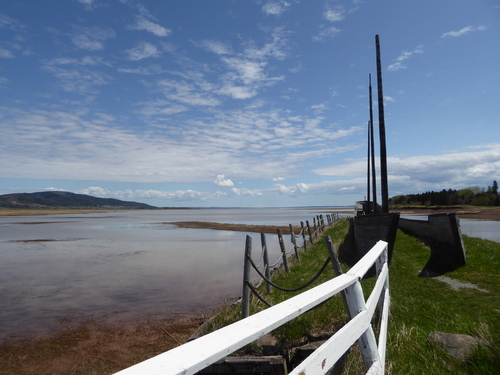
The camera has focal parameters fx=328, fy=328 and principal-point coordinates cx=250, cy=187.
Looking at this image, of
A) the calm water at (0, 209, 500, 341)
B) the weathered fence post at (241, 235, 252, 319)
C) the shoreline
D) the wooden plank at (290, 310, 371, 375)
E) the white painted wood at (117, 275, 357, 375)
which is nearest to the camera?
the white painted wood at (117, 275, 357, 375)

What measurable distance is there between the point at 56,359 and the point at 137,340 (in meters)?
1.58

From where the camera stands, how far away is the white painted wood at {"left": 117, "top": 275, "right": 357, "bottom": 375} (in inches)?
37.6

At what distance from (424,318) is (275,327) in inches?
192

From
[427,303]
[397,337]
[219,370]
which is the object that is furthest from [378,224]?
[219,370]

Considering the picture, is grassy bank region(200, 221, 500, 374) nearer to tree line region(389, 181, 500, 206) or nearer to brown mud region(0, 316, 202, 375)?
brown mud region(0, 316, 202, 375)

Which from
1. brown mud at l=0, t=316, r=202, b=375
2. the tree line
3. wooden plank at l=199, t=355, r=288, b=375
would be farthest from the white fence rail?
the tree line

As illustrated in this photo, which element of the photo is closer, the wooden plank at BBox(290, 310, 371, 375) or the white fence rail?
the white fence rail

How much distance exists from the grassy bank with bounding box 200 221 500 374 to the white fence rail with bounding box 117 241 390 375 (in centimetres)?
159

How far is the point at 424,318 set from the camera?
17.0 feet

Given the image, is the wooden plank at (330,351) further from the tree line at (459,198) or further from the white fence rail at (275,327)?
the tree line at (459,198)

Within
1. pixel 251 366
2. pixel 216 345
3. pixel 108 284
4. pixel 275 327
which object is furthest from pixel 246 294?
pixel 108 284

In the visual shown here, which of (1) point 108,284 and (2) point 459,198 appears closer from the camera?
(1) point 108,284

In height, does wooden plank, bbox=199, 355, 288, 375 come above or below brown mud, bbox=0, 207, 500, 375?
above

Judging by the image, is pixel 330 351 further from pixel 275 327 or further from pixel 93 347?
pixel 93 347
